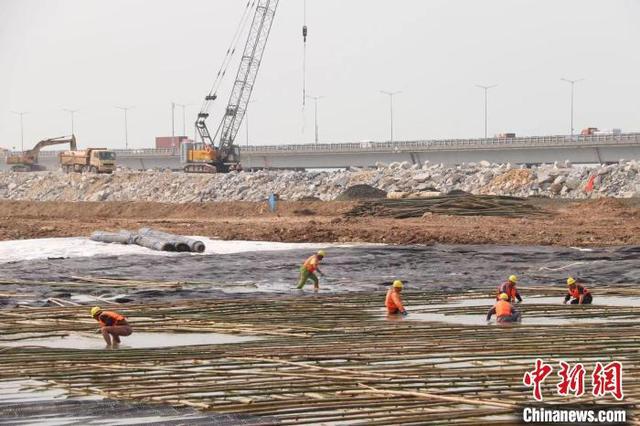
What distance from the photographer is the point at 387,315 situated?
2162 cm

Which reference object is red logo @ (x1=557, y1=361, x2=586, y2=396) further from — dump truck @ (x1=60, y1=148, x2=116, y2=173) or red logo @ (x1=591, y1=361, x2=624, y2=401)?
dump truck @ (x1=60, y1=148, x2=116, y2=173)

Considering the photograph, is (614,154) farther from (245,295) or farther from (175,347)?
(175,347)

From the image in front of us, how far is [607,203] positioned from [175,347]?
3700cm

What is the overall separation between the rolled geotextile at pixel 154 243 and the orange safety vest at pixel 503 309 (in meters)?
16.5

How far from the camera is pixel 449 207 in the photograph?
47812 millimetres

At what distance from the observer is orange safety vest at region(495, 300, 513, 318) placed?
65.6ft

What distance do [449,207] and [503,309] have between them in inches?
1100

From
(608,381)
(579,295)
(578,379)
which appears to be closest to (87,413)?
(578,379)

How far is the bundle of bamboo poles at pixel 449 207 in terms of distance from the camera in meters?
47.3

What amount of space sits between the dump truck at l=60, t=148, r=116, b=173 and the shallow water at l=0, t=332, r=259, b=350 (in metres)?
73.8

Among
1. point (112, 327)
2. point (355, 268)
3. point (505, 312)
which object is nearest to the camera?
point (112, 327)

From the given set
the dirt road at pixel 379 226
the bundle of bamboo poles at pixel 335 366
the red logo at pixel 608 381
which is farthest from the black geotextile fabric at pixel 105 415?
the dirt road at pixel 379 226

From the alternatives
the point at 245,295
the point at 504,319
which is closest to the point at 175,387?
the point at 504,319

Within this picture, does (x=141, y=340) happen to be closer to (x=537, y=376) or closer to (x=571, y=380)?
(x=537, y=376)
